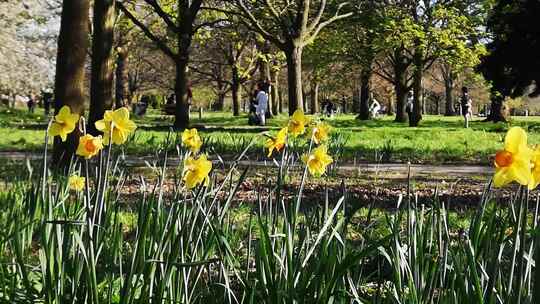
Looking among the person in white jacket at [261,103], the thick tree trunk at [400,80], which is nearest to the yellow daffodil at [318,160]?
the person in white jacket at [261,103]

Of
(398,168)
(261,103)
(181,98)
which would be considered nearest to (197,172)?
(398,168)

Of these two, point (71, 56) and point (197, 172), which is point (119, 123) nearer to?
point (197, 172)

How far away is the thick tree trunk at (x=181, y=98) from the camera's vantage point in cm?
1914

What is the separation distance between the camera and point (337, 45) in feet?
88.6

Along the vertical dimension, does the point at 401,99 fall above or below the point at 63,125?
above

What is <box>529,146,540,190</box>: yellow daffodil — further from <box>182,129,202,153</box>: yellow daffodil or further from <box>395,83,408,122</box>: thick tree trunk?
<box>395,83,408,122</box>: thick tree trunk

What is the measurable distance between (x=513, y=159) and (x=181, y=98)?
18430 mm

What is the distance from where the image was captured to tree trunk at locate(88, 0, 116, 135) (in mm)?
9062

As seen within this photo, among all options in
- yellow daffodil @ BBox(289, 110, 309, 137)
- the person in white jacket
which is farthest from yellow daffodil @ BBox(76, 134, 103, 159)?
the person in white jacket

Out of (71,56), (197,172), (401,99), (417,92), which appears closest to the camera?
(197,172)

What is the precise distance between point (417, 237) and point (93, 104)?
8.43m

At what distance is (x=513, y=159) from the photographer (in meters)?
1.33

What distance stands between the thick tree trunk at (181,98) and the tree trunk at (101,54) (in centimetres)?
910

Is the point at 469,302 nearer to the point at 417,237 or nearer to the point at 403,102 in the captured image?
the point at 417,237
